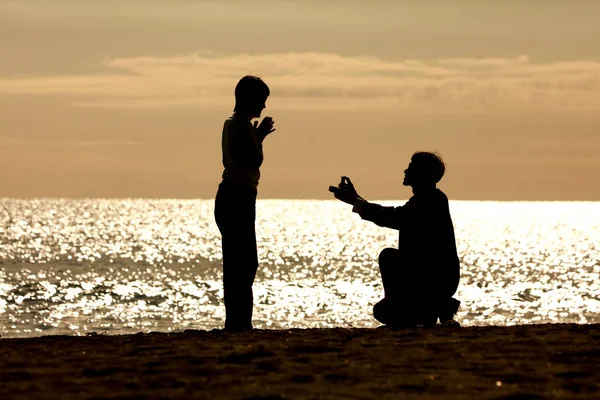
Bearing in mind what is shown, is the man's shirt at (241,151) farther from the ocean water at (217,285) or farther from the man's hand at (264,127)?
the ocean water at (217,285)

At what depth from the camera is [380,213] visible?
1080cm

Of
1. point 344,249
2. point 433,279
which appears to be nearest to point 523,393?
point 433,279

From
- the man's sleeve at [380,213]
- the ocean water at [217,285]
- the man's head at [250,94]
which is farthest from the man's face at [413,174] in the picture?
the ocean water at [217,285]

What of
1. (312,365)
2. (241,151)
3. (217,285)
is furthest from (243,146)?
(217,285)

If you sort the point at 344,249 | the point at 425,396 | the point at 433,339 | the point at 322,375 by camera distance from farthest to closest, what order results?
the point at 344,249, the point at 433,339, the point at 322,375, the point at 425,396

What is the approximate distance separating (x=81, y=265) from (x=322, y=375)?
3739 inches

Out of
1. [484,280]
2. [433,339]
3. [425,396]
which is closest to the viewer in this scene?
[425,396]

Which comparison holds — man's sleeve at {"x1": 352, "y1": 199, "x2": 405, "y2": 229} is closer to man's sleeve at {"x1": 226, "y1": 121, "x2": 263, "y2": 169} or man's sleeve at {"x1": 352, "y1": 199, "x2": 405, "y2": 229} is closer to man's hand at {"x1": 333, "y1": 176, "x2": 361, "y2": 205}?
man's hand at {"x1": 333, "y1": 176, "x2": 361, "y2": 205}

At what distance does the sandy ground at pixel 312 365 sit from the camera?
7.51 metres

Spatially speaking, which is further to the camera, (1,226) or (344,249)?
(1,226)

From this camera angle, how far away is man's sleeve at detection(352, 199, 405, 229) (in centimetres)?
1078

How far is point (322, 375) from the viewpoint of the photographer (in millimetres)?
8062

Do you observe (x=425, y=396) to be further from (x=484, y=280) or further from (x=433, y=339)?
(x=484, y=280)

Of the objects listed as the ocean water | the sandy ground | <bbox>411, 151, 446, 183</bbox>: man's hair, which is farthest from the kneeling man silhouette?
the ocean water
